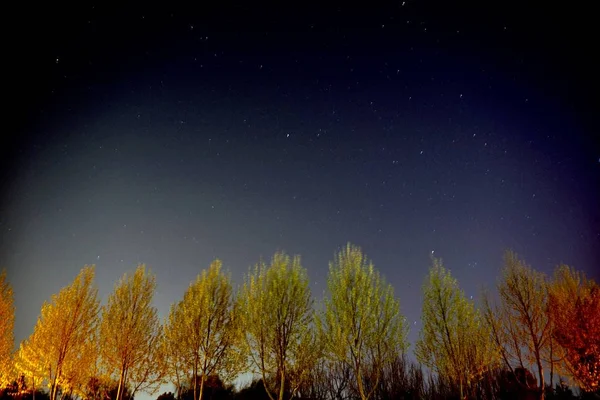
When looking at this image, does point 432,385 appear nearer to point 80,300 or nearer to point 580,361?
point 580,361

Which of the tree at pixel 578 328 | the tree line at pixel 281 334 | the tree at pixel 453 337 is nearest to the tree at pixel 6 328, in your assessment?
the tree line at pixel 281 334

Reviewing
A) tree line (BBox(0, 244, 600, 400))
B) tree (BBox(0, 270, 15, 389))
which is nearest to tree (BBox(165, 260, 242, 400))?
tree line (BBox(0, 244, 600, 400))

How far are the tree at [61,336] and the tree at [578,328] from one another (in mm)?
27108

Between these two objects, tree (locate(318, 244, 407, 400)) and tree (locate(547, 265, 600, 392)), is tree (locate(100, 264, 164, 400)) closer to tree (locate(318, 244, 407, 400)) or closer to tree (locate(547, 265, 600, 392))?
tree (locate(318, 244, 407, 400))

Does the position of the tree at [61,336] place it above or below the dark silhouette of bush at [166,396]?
above


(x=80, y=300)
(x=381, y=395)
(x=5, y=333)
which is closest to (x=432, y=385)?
(x=381, y=395)

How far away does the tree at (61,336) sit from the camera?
1906cm

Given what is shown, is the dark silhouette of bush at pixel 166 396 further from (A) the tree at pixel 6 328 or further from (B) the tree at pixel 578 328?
(B) the tree at pixel 578 328

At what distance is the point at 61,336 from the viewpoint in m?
19.3

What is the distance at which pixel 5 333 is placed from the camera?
928 inches

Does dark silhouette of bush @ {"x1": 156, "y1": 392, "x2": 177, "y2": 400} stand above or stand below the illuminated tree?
below

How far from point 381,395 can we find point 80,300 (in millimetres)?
25961

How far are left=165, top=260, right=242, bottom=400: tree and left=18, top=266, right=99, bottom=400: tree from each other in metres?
4.90

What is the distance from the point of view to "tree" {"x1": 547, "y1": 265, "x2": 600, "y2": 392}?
22.4 meters
